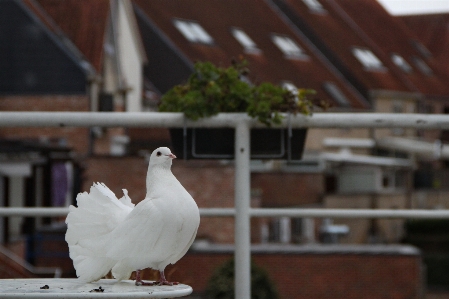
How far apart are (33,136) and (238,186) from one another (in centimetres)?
1866

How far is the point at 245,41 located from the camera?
3731cm

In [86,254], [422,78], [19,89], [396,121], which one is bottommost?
[86,254]

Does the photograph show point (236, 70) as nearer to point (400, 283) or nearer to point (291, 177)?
point (400, 283)

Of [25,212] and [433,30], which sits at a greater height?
[433,30]

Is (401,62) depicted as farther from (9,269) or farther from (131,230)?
(131,230)

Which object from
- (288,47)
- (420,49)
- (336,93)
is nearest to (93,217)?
(336,93)

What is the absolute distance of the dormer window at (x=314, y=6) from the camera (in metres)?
43.3

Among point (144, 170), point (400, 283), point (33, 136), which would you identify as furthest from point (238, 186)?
point (33, 136)

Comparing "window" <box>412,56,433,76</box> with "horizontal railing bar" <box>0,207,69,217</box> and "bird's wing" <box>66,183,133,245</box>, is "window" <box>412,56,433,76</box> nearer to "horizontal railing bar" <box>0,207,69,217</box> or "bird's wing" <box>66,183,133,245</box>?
"horizontal railing bar" <box>0,207,69,217</box>

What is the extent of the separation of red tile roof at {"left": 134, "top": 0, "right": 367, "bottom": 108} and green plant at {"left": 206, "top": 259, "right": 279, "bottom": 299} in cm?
2261

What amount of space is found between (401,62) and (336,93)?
8.55 meters

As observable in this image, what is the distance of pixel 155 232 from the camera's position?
356cm

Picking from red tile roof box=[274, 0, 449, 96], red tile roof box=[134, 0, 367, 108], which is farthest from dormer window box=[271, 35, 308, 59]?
red tile roof box=[274, 0, 449, 96]

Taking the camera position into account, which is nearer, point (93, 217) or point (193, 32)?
point (93, 217)
